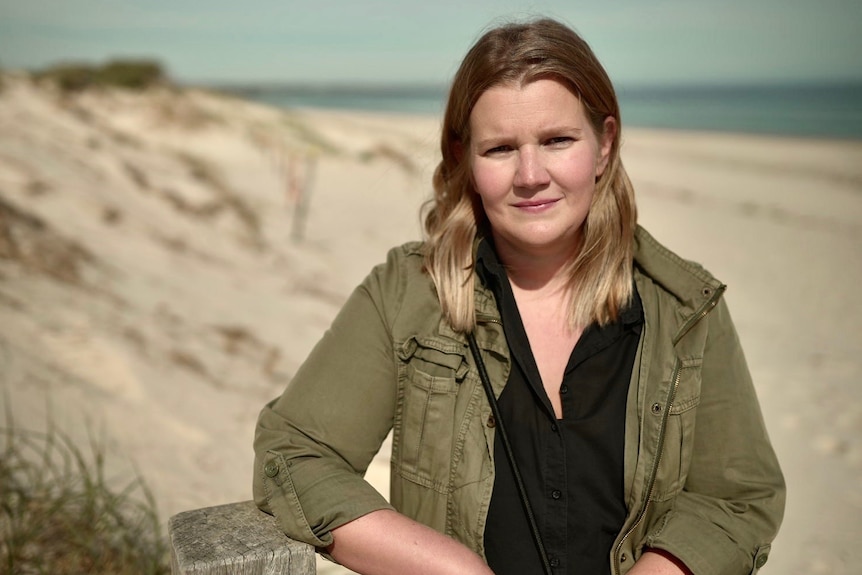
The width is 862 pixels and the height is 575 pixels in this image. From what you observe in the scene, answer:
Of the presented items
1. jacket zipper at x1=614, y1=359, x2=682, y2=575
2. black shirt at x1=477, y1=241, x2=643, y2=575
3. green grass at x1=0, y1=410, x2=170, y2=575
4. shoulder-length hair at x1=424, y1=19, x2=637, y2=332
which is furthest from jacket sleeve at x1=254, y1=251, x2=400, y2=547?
green grass at x1=0, y1=410, x2=170, y2=575

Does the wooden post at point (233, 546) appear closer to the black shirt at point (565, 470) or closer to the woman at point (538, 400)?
the woman at point (538, 400)

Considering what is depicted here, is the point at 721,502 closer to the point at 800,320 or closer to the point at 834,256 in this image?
the point at 800,320

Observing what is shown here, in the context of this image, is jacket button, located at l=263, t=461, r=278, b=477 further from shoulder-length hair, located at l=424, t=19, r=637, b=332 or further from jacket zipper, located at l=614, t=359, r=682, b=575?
jacket zipper, located at l=614, t=359, r=682, b=575

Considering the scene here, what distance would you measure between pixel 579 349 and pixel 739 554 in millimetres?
544

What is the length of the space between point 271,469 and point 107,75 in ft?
61.1

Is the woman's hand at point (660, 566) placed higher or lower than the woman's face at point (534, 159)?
lower

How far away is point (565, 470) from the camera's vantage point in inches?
67.9

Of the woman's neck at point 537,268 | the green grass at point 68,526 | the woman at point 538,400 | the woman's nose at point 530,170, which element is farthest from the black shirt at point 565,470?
the green grass at point 68,526

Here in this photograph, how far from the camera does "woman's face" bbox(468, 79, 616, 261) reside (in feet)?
5.82

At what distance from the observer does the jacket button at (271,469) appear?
1.60 m

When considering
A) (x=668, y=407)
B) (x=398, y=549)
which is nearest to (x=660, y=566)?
(x=668, y=407)

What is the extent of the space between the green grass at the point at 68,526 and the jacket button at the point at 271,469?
1.15 metres

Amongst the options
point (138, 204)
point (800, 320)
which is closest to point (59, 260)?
point (138, 204)

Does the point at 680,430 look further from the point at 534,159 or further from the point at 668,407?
the point at 534,159
